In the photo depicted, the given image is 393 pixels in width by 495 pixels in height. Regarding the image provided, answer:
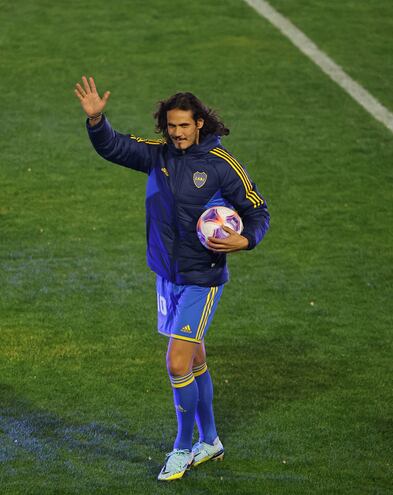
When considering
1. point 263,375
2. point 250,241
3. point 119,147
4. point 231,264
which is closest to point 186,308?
point 250,241

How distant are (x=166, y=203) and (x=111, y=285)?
376cm

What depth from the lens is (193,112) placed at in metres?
7.24

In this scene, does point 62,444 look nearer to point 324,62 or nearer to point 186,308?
point 186,308

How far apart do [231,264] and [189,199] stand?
4387mm

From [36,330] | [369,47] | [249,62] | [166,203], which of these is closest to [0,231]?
[36,330]

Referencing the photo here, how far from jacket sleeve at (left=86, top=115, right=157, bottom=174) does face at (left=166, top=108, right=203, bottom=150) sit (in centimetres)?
25

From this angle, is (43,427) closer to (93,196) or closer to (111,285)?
(111,285)

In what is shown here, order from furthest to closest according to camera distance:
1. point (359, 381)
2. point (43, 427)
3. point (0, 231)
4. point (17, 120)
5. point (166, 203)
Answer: point (17, 120) → point (0, 231) → point (359, 381) → point (43, 427) → point (166, 203)

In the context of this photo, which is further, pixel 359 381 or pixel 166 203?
pixel 359 381

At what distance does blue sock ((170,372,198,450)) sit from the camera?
739 centimetres

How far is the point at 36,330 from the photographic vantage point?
9.92 metres

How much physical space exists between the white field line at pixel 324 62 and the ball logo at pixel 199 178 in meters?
8.64

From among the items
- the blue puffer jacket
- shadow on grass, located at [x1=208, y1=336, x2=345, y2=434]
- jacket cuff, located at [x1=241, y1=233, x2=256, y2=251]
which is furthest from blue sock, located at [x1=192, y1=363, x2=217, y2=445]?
jacket cuff, located at [x1=241, y1=233, x2=256, y2=251]

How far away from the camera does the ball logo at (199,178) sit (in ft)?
23.9
